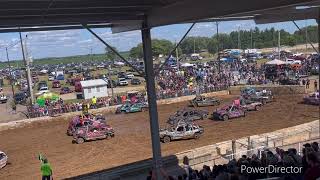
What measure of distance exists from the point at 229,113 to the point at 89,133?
9729mm

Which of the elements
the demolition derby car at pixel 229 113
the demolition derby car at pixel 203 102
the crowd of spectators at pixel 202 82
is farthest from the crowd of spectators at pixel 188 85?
the demolition derby car at pixel 229 113

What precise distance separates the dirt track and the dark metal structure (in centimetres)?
915

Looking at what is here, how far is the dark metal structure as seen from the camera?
7652 mm

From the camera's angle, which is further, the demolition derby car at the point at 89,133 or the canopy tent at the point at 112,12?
the demolition derby car at the point at 89,133

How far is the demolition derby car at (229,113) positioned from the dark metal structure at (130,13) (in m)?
16.8

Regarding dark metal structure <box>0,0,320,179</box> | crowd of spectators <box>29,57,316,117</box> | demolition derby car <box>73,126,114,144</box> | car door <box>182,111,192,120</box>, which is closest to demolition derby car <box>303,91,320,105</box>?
crowd of spectators <box>29,57,316,117</box>

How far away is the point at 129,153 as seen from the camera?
2155 cm

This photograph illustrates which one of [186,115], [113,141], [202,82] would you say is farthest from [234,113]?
[202,82]

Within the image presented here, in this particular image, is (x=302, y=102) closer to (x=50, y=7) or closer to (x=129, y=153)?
(x=129, y=153)

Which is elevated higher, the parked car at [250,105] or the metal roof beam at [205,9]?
the metal roof beam at [205,9]

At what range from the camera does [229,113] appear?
28.5 meters

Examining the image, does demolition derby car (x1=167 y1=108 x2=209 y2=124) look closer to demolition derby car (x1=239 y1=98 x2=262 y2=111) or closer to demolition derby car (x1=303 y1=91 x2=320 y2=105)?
demolition derby car (x1=239 y1=98 x2=262 y2=111)

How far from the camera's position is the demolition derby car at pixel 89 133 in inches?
972

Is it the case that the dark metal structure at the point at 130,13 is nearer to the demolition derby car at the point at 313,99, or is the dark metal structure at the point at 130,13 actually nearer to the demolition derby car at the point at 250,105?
the demolition derby car at the point at 250,105
